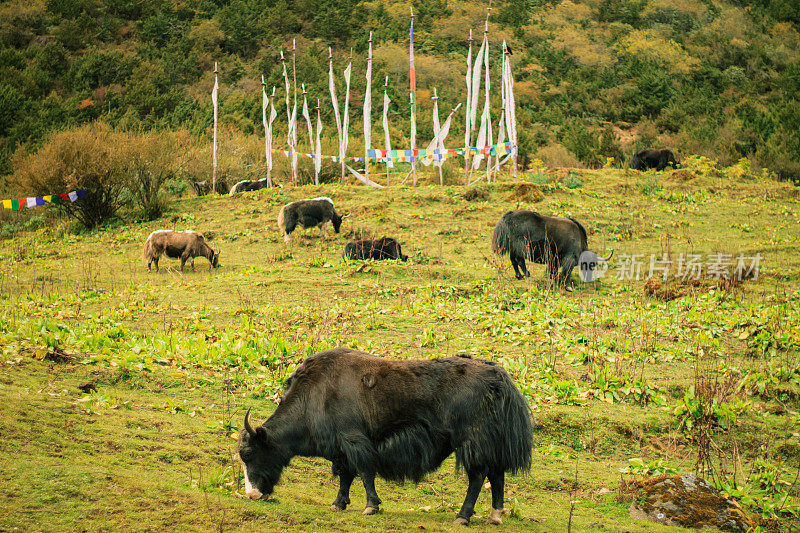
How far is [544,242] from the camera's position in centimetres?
1434

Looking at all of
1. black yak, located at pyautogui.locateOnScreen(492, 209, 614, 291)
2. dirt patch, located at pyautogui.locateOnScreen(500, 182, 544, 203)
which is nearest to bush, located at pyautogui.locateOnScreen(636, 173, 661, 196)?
dirt patch, located at pyautogui.locateOnScreen(500, 182, 544, 203)

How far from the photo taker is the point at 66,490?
4.41 meters

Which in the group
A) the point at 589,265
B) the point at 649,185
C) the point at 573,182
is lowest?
the point at 589,265

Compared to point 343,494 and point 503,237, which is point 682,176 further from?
point 343,494

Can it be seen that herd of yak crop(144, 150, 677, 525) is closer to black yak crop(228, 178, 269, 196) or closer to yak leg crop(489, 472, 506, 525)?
yak leg crop(489, 472, 506, 525)

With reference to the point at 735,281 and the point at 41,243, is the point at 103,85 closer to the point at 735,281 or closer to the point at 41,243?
the point at 41,243

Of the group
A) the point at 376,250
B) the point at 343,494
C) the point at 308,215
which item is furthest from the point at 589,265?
the point at 343,494

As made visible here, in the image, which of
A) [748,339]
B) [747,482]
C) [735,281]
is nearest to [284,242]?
[735,281]

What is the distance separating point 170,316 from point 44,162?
1329 centimetres

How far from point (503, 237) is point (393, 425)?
32.2 feet

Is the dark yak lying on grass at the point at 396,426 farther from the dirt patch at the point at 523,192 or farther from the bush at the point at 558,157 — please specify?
the bush at the point at 558,157

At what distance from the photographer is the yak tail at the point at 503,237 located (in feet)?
47.3

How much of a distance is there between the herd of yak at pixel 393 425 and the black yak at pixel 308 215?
14354mm

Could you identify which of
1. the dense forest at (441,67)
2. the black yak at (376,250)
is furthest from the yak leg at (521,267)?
the dense forest at (441,67)
